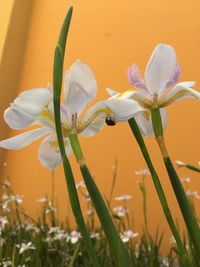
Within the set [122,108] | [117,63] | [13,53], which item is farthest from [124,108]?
[13,53]

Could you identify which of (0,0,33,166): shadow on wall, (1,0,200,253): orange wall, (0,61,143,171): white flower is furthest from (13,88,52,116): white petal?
(0,0,33,166): shadow on wall

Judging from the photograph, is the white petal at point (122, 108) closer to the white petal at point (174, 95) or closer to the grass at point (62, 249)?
the white petal at point (174, 95)

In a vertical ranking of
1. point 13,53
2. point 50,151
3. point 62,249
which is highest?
point 13,53

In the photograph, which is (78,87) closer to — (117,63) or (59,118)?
(59,118)

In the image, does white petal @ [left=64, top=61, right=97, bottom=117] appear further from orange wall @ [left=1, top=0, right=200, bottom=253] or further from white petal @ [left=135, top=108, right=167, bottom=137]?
orange wall @ [left=1, top=0, right=200, bottom=253]

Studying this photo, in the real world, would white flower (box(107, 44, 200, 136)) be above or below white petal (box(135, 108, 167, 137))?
above

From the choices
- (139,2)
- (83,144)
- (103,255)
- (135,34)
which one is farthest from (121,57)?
(103,255)
